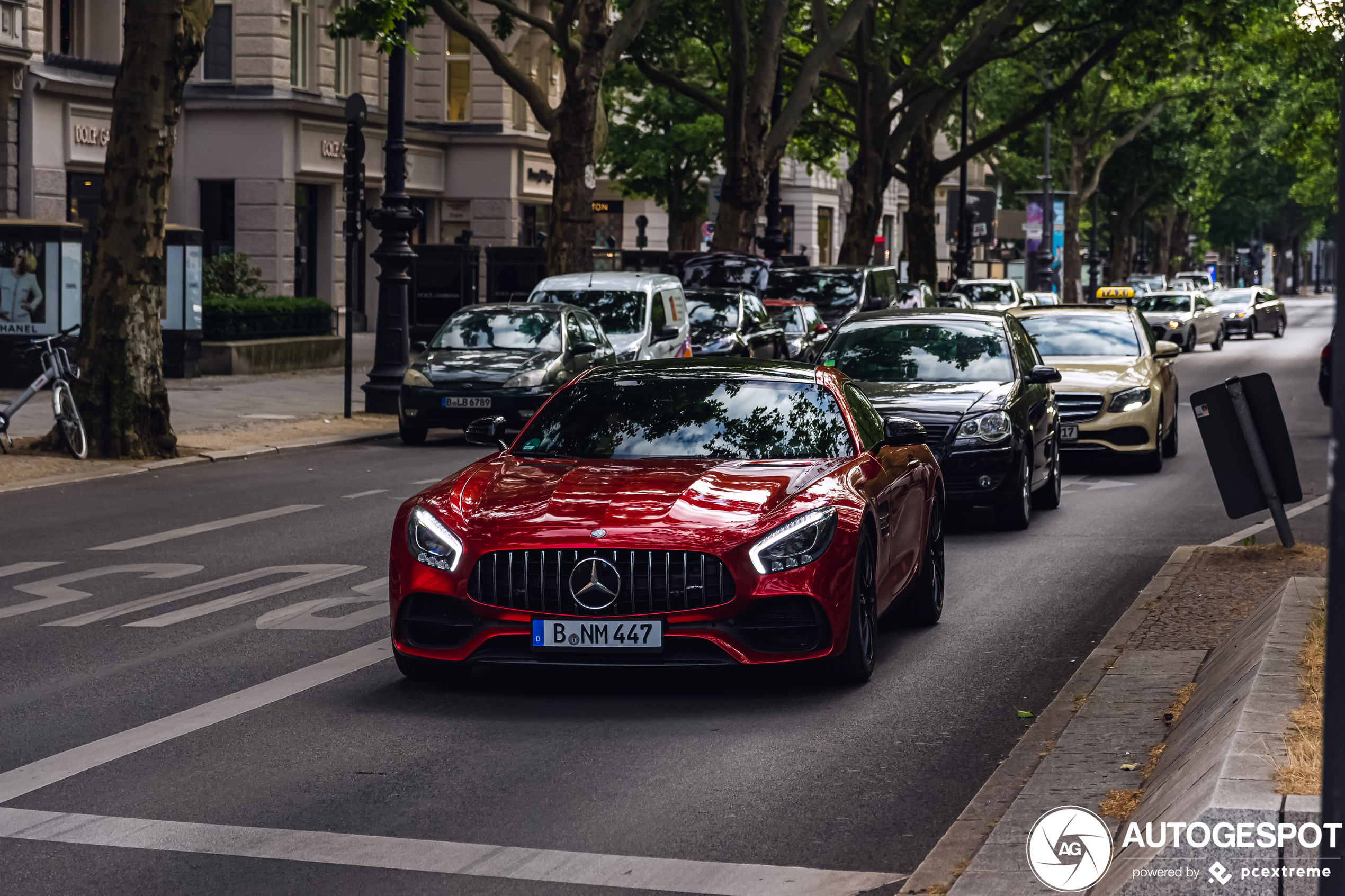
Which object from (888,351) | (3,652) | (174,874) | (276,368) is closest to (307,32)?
(276,368)

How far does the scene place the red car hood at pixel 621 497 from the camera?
7.35 m

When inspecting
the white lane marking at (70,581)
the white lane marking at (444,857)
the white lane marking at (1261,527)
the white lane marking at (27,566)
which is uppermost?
the white lane marking at (1261,527)

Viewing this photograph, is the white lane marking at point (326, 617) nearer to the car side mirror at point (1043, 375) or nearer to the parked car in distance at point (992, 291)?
the car side mirror at point (1043, 375)

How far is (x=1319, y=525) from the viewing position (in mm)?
13391

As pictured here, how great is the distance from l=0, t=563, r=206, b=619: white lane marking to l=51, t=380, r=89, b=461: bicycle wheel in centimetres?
621

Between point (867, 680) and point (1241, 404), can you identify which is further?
point (1241, 404)

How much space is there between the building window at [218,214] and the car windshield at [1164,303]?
22379mm

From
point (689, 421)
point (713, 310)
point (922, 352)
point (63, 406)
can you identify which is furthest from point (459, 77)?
point (689, 421)

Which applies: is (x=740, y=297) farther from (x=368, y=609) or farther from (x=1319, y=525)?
(x=368, y=609)

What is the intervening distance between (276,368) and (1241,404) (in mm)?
22378

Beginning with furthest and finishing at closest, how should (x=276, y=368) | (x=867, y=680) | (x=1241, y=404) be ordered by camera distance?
(x=276, y=368) → (x=1241, y=404) → (x=867, y=680)

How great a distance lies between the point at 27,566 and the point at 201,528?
1963 millimetres

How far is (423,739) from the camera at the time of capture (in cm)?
693

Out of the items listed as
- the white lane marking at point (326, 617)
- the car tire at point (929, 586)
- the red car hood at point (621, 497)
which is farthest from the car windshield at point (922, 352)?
the red car hood at point (621, 497)
